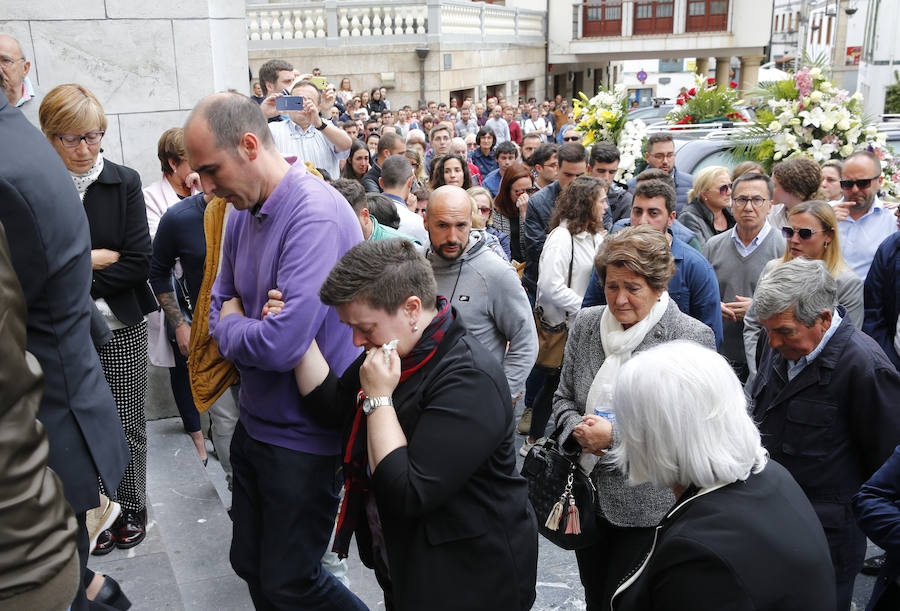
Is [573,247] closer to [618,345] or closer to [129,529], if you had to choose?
[618,345]

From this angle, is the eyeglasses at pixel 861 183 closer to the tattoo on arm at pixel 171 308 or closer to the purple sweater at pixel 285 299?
the purple sweater at pixel 285 299

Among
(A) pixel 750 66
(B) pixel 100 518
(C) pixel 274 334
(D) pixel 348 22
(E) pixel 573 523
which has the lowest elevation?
(B) pixel 100 518

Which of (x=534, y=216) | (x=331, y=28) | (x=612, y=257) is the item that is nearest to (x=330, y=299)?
(x=612, y=257)

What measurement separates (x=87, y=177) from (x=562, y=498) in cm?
251

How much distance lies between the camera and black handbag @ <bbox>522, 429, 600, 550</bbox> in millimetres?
2926

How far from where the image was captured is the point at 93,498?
88.2 inches

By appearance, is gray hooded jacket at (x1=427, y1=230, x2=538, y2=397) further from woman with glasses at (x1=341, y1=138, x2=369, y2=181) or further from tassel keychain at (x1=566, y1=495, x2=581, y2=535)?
woman with glasses at (x1=341, y1=138, x2=369, y2=181)

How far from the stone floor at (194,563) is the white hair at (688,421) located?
6.50 feet

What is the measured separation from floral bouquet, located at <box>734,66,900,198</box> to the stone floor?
388 centimetres

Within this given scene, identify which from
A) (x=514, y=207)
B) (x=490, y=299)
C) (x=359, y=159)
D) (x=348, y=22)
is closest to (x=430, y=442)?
(x=490, y=299)

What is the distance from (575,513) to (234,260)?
154cm

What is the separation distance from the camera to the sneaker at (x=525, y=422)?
6.00 meters

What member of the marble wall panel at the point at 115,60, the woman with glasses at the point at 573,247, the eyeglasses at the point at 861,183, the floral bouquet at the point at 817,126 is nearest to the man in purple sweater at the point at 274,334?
the woman with glasses at the point at 573,247

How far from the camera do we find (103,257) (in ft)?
12.1
